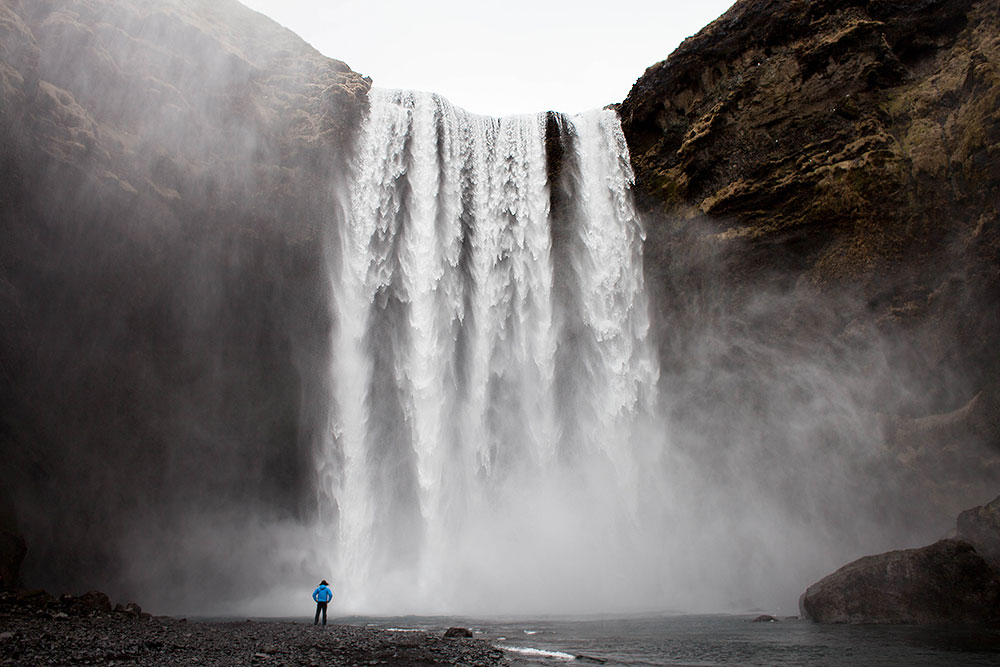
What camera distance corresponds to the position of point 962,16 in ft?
61.9

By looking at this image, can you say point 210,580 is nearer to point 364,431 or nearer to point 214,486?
point 214,486

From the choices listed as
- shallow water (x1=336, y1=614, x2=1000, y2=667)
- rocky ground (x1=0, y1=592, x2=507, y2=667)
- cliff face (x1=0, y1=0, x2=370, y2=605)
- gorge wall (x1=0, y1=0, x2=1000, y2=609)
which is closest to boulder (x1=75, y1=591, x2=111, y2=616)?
rocky ground (x1=0, y1=592, x2=507, y2=667)

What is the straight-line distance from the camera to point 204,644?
32.7ft

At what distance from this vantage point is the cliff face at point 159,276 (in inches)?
766

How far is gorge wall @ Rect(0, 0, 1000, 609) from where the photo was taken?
17.9m

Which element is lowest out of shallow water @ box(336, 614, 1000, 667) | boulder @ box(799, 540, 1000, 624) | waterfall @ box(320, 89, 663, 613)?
shallow water @ box(336, 614, 1000, 667)

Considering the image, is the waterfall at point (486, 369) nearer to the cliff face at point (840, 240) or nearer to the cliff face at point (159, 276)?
the cliff face at point (159, 276)

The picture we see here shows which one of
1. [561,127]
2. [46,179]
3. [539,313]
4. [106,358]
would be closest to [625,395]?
[539,313]

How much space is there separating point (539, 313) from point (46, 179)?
55.1 feet

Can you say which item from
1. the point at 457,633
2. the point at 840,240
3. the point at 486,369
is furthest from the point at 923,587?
the point at 486,369

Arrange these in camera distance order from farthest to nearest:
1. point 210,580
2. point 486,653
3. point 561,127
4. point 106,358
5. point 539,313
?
point 561,127 → point 539,313 → point 210,580 → point 106,358 → point 486,653

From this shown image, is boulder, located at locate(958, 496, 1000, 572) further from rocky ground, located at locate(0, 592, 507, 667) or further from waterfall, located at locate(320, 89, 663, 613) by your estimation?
rocky ground, located at locate(0, 592, 507, 667)

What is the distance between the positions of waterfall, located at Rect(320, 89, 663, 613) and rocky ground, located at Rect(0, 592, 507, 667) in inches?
317

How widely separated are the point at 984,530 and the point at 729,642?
319 inches
